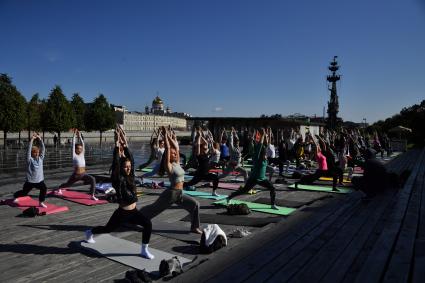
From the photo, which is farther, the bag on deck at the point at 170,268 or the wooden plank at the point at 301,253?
the bag on deck at the point at 170,268

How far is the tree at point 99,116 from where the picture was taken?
52094 millimetres

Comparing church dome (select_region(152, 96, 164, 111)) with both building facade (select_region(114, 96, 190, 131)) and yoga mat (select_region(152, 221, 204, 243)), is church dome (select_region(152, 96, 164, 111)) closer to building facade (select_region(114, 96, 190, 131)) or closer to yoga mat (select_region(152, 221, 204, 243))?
building facade (select_region(114, 96, 190, 131))

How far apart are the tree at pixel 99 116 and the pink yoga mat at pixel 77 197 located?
42560mm

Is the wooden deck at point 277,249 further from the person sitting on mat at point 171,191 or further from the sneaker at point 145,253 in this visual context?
the person sitting on mat at point 171,191

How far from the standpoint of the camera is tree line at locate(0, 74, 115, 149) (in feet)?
125

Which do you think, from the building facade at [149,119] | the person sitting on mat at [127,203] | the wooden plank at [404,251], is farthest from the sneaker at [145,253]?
the building facade at [149,119]

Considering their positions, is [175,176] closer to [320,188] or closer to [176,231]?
[176,231]

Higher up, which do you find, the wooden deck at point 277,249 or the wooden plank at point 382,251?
the wooden plank at point 382,251

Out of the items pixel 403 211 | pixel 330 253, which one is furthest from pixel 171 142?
pixel 403 211

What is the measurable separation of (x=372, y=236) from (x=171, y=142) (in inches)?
155

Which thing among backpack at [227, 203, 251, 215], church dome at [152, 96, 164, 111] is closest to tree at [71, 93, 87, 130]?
backpack at [227, 203, 251, 215]

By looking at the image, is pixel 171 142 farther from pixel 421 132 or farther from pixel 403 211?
pixel 421 132

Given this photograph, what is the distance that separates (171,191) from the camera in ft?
21.4

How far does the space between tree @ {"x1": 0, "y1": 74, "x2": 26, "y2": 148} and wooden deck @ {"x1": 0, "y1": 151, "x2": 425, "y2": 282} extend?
33.6 m
